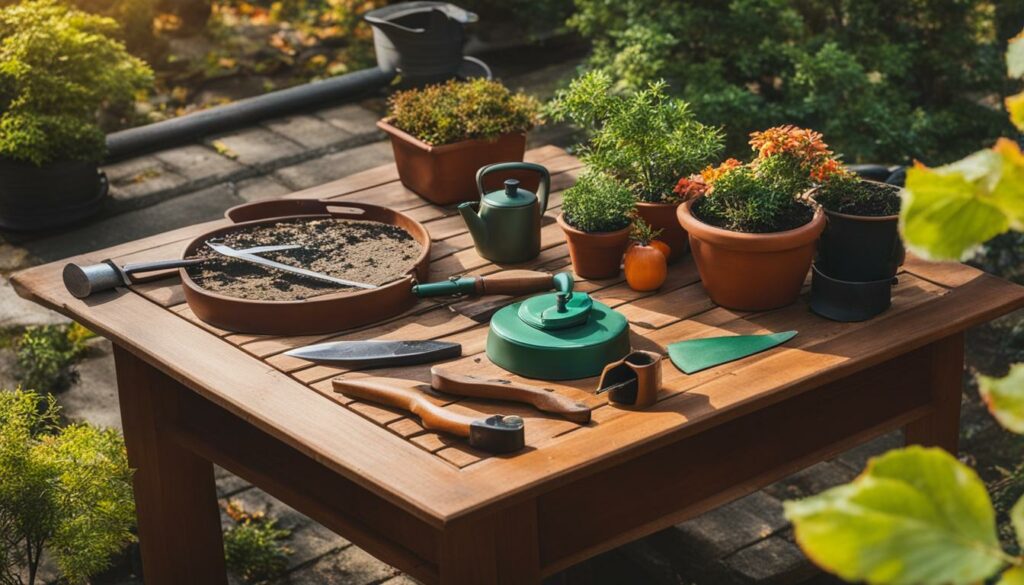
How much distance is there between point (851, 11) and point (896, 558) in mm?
5063

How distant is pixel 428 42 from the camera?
14.8 ft

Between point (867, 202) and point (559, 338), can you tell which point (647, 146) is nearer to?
point (867, 202)

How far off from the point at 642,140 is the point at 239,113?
343 cm

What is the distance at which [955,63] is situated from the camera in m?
5.47

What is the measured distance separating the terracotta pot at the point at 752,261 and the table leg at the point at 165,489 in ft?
4.29

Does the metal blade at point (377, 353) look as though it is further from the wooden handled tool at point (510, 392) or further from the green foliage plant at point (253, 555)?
the green foliage plant at point (253, 555)

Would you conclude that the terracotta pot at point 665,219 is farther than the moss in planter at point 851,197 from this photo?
Yes

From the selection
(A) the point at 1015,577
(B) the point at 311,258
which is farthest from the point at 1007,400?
(B) the point at 311,258

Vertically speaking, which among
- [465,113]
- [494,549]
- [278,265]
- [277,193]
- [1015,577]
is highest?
[1015,577]

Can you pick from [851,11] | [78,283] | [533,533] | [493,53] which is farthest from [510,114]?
[493,53]

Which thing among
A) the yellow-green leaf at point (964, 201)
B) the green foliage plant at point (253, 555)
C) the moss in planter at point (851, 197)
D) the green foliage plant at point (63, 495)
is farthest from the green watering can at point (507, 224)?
the yellow-green leaf at point (964, 201)

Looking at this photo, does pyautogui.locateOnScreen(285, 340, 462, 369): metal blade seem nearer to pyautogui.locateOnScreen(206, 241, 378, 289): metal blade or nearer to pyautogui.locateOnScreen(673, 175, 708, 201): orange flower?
pyautogui.locateOnScreen(206, 241, 378, 289): metal blade

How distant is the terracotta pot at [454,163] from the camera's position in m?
3.59

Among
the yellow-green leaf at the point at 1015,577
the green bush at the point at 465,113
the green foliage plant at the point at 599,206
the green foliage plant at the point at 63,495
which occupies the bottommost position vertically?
the green foliage plant at the point at 63,495
